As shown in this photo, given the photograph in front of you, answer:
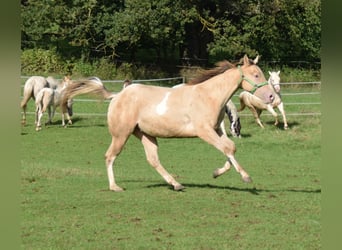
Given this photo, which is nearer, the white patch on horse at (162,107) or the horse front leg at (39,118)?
the white patch on horse at (162,107)

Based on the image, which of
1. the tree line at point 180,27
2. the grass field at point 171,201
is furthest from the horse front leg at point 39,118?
the tree line at point 180,27

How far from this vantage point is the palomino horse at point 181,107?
821 centimetres

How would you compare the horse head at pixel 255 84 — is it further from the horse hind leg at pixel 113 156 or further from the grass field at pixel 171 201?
the horse hind leg at pixel 113 156

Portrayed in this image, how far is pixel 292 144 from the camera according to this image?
17.0 meters

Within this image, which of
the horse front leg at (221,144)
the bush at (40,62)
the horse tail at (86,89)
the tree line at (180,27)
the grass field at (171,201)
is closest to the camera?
the grass field at (171,201)

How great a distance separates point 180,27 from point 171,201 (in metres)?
23.1

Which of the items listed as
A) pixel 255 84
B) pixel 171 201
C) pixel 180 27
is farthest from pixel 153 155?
pixel 180 27

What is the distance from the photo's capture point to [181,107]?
8.27 m

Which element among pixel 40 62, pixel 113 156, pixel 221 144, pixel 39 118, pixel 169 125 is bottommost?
pixel 39 118

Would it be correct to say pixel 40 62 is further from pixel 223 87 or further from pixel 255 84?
pixel 255 84

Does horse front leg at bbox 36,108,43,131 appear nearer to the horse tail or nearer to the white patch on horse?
the horse tail

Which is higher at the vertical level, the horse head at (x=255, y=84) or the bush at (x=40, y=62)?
the horse head at (x=255, y=84)

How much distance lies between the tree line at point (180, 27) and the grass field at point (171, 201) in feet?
45.3
